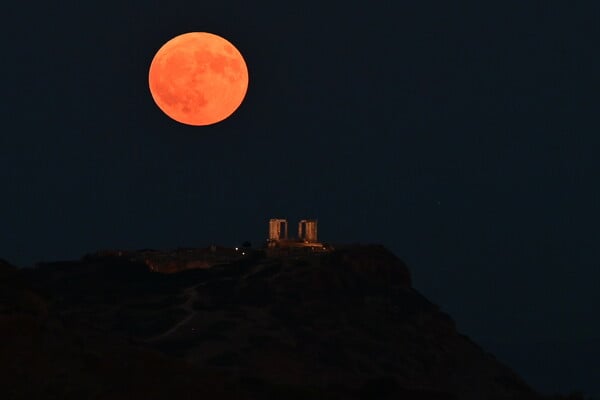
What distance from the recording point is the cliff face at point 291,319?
10469 centimetres

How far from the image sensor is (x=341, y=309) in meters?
128

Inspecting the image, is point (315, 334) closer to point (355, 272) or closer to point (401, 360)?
point (401, 360)

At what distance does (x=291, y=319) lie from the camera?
12119 centimetres

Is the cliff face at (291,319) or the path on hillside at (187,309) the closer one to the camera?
the cliff face at (291,319)

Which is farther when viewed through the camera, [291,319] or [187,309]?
[187,309]

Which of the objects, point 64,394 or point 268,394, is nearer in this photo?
point 64,394

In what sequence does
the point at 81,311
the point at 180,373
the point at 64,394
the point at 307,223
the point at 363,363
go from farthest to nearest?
the point at 307,223
the point at 81,311
the point at 363,363
the point at 180,373
the point at 64,394

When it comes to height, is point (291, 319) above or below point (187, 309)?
below

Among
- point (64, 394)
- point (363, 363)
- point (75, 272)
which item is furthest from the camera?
point (75, 272)

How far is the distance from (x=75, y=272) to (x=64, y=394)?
82.8 m

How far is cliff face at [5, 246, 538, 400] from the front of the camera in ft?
343

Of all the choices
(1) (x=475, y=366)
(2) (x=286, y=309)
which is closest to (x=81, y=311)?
(2) (x=286, y=309)

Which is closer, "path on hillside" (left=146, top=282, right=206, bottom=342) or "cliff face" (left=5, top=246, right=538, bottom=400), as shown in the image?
"cliff face" (left=5, top=246, right=538, bottom=400)

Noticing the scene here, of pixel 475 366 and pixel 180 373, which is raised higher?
pixel 180 373
